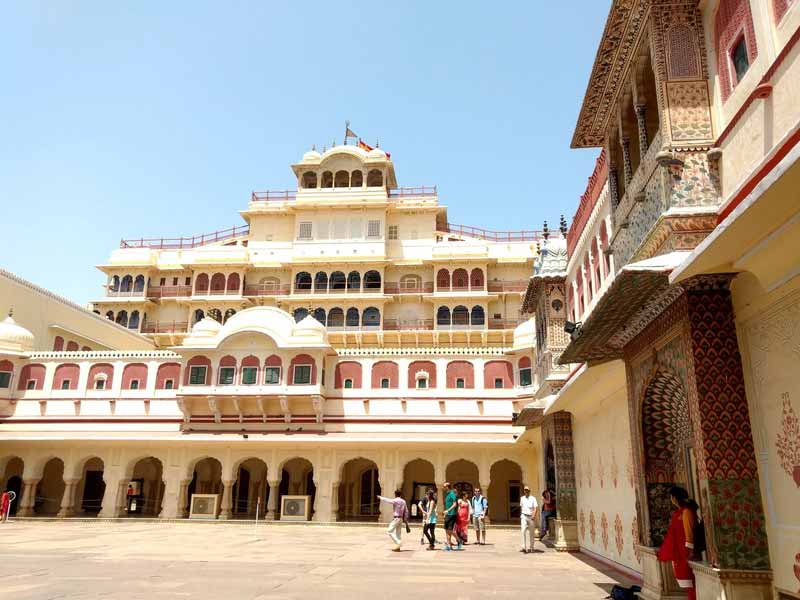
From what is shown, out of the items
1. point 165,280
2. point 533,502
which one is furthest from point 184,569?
point 165,280

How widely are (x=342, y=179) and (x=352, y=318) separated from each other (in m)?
10.8

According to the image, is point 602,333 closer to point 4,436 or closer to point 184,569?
point 184,569

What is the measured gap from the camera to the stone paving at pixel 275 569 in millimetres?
9938

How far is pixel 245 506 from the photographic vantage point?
1332 inches

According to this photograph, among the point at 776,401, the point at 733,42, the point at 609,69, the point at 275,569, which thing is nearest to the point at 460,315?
the point at 275,569

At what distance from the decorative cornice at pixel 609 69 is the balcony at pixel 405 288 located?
102ft

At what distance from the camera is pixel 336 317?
1656 inches

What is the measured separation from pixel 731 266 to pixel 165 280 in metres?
43.2

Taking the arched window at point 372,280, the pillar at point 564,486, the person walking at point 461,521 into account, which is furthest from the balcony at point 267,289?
the pillar at point 564,486

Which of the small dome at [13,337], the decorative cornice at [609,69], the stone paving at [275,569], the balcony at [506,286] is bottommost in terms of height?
the stone paving at [275,569]

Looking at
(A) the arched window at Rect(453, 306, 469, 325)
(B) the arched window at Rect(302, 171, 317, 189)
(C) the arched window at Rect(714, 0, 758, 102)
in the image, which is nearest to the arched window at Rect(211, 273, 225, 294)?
(B) the arched window at Rect(302, 171, 317, 189)

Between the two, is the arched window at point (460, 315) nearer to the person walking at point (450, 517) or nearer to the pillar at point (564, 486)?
the pillar at point (564, 486)

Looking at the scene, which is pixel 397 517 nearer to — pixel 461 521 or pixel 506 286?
pixel 461 521

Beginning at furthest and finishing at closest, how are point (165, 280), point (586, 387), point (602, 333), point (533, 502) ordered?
point (165, 280) → point (533, 502) → point (586, 387) → point (602, 333)
